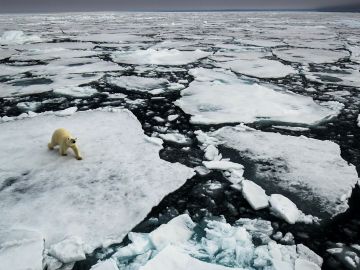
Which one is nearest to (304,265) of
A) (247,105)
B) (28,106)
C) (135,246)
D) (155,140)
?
(135,246)

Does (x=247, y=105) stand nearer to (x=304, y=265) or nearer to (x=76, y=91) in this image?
(x=76, y=91)

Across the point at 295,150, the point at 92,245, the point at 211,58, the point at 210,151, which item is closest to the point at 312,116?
the point at 295,150

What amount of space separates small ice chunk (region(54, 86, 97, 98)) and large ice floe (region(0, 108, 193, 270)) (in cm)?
70

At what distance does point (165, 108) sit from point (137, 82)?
0.83 meters

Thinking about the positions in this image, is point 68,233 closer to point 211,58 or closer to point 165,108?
point 165,108

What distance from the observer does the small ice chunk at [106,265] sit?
A: 87 centimetres

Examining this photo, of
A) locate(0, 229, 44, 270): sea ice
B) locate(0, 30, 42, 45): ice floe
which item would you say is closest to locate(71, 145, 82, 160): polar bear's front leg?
locate(0, 229, 44, 270): sea ice

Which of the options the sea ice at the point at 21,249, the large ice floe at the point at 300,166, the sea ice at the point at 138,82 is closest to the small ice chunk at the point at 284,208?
the large ice floe at the point at 300,166

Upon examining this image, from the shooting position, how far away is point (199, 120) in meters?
2.01

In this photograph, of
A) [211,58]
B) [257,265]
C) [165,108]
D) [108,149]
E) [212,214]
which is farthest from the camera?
[211,58]

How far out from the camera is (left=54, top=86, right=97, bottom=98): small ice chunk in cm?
254

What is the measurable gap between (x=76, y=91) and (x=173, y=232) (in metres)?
1.93

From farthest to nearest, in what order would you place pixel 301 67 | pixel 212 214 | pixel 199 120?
pixel 301 67 → pixel 199 120 → pixel 212 214

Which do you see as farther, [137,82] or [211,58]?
[211,58]
